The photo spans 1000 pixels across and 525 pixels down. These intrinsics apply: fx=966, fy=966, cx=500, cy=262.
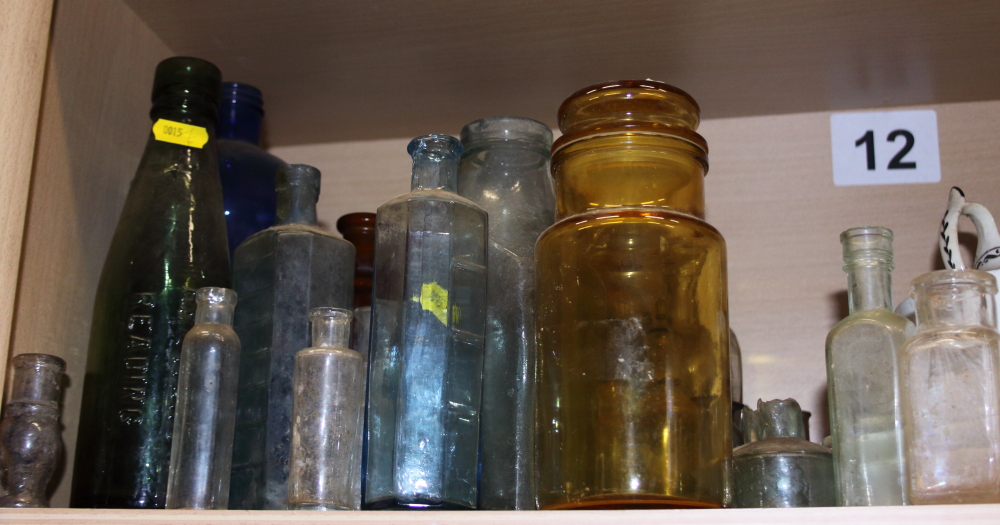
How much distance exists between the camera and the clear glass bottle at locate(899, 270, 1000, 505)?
56cm

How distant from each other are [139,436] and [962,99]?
83 centimetres

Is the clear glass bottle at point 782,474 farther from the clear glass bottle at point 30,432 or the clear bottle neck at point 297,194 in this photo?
the clear glass bottle at point 30,432

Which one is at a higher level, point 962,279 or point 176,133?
point 176,133

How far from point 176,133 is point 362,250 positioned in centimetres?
19

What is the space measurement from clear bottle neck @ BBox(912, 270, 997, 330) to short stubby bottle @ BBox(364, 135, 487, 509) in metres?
0.30

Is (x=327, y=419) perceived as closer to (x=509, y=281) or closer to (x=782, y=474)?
(x=509, y=281)

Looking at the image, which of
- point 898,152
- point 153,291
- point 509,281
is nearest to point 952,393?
point 509,281

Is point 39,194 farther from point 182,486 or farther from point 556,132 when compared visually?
point 556,132

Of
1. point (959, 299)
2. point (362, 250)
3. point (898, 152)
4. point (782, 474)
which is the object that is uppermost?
point (898, 152)


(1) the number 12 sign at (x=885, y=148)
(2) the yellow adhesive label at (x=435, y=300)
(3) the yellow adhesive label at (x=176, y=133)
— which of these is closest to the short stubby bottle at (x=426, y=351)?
Answer: (2) the yellow adhesive label at (x=435, y=300)

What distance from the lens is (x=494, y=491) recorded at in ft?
2.31

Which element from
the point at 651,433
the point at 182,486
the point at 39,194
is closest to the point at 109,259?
the point at 39,194

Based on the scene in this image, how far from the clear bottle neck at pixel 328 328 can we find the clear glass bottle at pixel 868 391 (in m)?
0.35

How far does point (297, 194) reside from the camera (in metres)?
0.80
